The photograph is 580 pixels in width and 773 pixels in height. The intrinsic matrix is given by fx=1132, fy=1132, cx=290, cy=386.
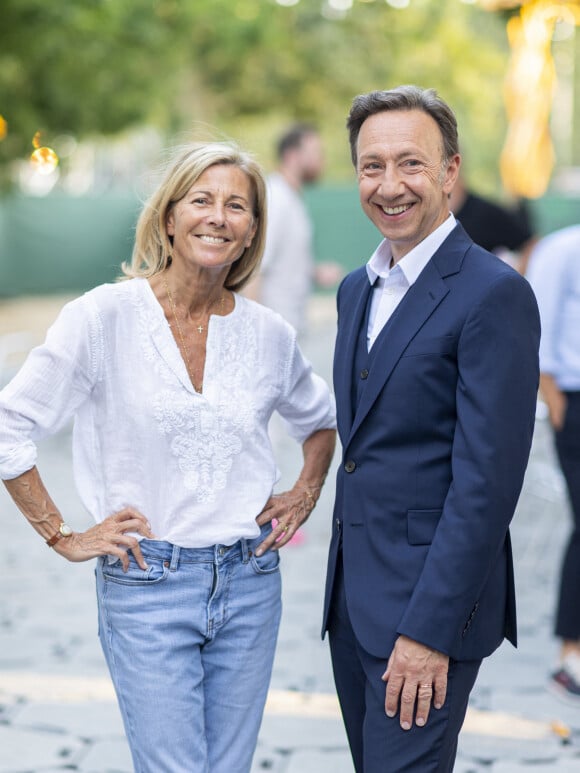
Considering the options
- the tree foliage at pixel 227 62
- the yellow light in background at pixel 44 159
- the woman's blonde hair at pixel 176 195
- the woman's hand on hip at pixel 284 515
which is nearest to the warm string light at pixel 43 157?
the yellow light in background at pixel 44 159

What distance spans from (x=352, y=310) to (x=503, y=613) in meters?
0.80

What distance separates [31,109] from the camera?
16.4 m

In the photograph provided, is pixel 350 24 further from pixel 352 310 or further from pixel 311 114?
pixel 352 310

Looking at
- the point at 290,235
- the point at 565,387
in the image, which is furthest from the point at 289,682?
the point at 290,235

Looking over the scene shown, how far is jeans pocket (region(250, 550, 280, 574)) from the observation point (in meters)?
2.78

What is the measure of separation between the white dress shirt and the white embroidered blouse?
393mm

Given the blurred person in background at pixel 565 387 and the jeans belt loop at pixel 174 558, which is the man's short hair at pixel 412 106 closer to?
the jeans belt loop at pixel 174 558

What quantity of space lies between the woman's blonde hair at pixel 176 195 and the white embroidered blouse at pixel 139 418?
112 mm

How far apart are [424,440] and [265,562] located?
0.59 metres

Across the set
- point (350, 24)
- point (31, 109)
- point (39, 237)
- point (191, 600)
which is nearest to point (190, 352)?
point (191, 600)

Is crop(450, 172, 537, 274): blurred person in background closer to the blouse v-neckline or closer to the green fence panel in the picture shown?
the blouse v-neckline

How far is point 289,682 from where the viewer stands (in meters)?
4.83

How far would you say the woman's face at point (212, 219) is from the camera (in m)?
2.74

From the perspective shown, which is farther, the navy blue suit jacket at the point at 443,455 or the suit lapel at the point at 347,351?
the suit lapel at the point at 347,351
